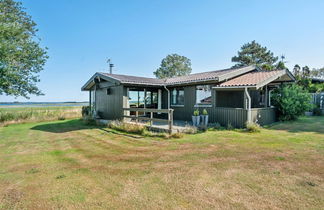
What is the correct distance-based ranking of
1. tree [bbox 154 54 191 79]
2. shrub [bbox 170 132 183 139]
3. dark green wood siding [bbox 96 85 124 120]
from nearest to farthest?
shrub [bbox 170 132 183 139], dark green wood siding [bbox 96 85 124 120], tree [bbox 154 54 191 79]

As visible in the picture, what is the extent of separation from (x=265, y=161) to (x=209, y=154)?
4.47 feet

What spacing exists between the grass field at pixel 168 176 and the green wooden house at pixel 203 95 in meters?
3.03

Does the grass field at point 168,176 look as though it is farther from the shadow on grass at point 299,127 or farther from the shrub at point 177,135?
the shadow on grass at point 299,127

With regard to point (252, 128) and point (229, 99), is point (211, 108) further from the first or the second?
point (252, 128)

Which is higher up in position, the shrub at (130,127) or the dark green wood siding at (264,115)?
the dark green wood siding at (264,115)

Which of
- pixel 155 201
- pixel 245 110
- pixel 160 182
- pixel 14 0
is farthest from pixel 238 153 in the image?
pixel 14 0

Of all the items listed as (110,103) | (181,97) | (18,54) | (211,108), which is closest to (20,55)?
(18,54)

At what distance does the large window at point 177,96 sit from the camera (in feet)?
35.0

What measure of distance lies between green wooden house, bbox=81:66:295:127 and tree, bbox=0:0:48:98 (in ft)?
25.2

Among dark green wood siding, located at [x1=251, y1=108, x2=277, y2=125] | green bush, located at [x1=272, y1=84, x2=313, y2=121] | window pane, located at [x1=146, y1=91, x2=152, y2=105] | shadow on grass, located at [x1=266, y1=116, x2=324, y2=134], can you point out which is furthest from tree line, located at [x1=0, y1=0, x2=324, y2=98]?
window pane, located at [x1=146, y1=91, x2=152, y2=105]

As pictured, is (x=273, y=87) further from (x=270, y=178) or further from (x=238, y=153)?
(x=270, y=178)

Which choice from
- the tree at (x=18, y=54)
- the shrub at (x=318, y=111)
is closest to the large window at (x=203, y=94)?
the shrub at (x=318, y=111)

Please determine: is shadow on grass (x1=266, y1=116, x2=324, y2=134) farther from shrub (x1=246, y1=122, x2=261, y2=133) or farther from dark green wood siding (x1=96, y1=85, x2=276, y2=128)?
shrub (x1=246, y1=122, x2=261, y2=133)

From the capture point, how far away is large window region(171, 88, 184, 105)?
10.7 meters
